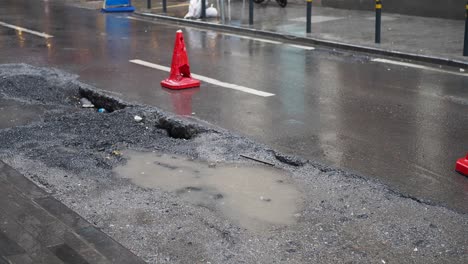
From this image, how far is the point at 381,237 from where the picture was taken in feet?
17.9

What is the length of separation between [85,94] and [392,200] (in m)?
5.86

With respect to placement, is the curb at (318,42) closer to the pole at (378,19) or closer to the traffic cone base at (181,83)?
the pole at (378,19)

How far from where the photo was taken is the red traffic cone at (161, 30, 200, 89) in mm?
10734

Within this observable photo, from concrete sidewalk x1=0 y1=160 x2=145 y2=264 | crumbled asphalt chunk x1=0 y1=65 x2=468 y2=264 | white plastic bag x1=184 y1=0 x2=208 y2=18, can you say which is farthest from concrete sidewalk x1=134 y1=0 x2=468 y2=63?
concrete sidewalk x1=0 y1=160 x2=145 y2=264

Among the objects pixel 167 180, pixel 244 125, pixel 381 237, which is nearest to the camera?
pixel 381 237

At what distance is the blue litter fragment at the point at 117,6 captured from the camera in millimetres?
22312

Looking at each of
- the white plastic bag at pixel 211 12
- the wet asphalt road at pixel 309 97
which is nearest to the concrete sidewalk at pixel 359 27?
the white plastic bag at pixel 211 12

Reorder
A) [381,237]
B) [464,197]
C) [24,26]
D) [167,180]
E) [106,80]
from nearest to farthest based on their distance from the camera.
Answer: [381,237] → [464,197] → [167,180] → [106,80] → [24,26]

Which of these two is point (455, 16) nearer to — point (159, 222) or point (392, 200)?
point (392, 200)

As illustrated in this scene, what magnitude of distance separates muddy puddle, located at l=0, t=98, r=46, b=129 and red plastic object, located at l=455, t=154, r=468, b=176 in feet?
17.1

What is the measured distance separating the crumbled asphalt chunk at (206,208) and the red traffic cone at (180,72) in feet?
7.27

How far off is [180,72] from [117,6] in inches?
481

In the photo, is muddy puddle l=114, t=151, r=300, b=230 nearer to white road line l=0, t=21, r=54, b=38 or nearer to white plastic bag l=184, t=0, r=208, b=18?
white road line l=0, t=21, r=54, b=38

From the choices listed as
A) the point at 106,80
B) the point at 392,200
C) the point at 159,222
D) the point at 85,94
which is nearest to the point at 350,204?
the point at 392,200
